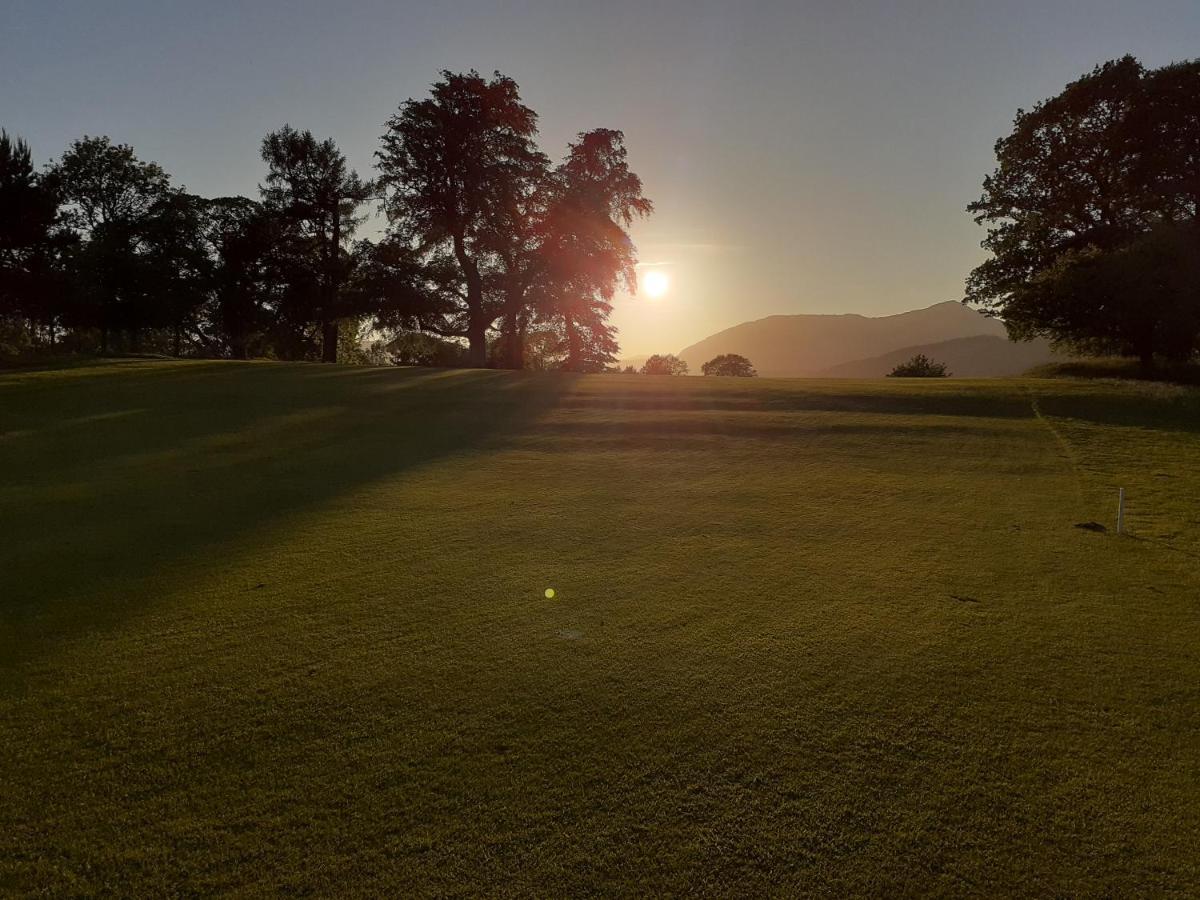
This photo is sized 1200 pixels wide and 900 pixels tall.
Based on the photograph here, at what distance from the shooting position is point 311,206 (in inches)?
1895

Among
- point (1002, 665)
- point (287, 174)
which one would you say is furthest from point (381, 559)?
point (287, 174)

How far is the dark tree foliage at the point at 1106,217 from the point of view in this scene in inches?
1113

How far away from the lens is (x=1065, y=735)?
4281mm

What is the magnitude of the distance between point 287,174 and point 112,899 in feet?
180

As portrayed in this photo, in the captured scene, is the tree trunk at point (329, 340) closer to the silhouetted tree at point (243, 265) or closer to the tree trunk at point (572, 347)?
the silhouetted tree at point (243, 265)

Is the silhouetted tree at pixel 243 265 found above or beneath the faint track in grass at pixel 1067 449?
above

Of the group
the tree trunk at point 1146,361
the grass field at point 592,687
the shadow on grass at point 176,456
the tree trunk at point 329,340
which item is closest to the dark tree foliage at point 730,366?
the tree trunk at point 329,340

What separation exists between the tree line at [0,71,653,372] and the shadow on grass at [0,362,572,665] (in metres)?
19.2

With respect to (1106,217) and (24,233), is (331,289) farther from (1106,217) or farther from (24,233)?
(1106,217)

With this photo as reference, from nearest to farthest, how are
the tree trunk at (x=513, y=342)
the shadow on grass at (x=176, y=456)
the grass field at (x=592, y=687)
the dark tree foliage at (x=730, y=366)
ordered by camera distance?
the grass field at (x=592, y=687) → the shadow on grass at (x=176, y=456) → the tree trunk at (x=513, y=342) → the dark tree foliage at (x=730, y=366)

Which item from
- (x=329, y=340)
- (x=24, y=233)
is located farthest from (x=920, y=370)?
(x=24, y=233)

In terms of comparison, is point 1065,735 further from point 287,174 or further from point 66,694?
point 287,174

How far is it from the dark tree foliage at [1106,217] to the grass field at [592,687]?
78.4ft

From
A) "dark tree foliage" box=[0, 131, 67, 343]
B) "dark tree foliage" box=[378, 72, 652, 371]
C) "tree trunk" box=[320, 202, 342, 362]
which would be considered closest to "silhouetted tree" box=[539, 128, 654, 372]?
"dark tree foliage" box=[378, 72, 652, 371]
